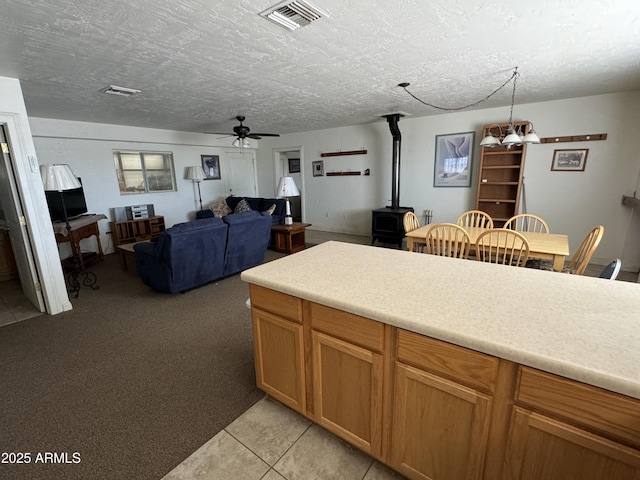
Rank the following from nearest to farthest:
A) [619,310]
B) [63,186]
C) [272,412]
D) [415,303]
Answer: [619,310]
[415,303]
[272,412]
[63,186]

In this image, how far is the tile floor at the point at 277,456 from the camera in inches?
56.2

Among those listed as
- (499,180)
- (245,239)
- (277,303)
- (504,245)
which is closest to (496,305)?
(277,303)

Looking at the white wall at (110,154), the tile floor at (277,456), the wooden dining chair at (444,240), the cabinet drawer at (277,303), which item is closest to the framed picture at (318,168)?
the white wall at (110,154)

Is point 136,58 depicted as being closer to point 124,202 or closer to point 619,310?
point 619,310

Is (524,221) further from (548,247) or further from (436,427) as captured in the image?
(436,427)

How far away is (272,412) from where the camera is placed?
1.81 m

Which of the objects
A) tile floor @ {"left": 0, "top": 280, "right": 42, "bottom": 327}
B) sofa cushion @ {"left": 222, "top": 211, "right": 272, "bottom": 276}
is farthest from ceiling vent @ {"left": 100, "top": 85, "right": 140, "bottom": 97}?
tile floor @ {"left": 0, "top": 280, "right": 42, "bottom": 327}

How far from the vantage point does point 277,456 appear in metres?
1.52

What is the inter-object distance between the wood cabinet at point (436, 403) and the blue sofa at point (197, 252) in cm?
206

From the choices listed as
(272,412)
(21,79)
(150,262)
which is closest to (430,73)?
(272,412)

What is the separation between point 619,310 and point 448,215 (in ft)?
15.6

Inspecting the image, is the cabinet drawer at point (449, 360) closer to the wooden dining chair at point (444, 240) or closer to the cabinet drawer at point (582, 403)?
the cabinet drawer at point (582, 403)

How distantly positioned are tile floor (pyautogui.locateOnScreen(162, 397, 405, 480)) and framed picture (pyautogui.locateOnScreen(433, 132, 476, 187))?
16.3 feet

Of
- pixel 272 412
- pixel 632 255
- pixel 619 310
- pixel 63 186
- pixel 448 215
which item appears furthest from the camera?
pixel 448 215
